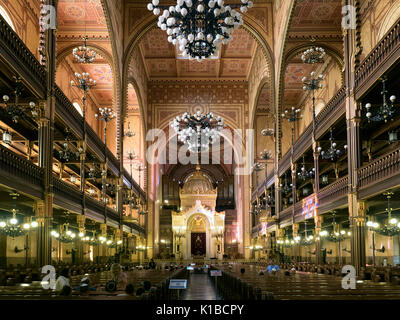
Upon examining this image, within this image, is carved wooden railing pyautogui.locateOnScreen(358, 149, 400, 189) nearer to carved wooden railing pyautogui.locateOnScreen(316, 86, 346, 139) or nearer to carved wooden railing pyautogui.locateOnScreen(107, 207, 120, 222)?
carved wooden railing pyautogui.locateOnScreen(316, 86, 346, 139)

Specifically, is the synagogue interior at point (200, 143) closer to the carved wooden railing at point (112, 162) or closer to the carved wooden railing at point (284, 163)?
the carved wooden railing at point (284, 163)

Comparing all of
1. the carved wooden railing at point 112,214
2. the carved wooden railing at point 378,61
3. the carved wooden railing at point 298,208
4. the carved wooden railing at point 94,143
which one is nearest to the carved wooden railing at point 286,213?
the carved wooden railing at point 298,208

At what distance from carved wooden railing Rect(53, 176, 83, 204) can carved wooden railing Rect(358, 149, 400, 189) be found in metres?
10.4

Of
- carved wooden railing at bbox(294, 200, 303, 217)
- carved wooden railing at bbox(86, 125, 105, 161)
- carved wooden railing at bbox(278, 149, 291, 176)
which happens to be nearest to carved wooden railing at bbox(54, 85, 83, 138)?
carved wooden railing at bbox(86, 125, 105, 161)

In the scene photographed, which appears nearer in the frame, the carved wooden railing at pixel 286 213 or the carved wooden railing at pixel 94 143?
the carved wooden railing at pixel 94 143

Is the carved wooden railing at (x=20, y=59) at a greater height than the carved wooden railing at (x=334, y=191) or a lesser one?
greater

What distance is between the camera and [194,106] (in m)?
37.5

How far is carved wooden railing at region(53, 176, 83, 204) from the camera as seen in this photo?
1545 cm

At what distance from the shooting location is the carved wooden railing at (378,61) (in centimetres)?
1193

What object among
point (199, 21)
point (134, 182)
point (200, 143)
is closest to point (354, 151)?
point (199, 21)

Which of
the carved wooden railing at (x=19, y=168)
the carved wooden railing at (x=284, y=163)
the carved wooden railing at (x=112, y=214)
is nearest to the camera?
the carved wooden railing at (x=19, y=168)

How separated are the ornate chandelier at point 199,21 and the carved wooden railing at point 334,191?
6663 mm

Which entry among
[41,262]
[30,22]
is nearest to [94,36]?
[30,22]

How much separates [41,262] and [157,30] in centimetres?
2037
